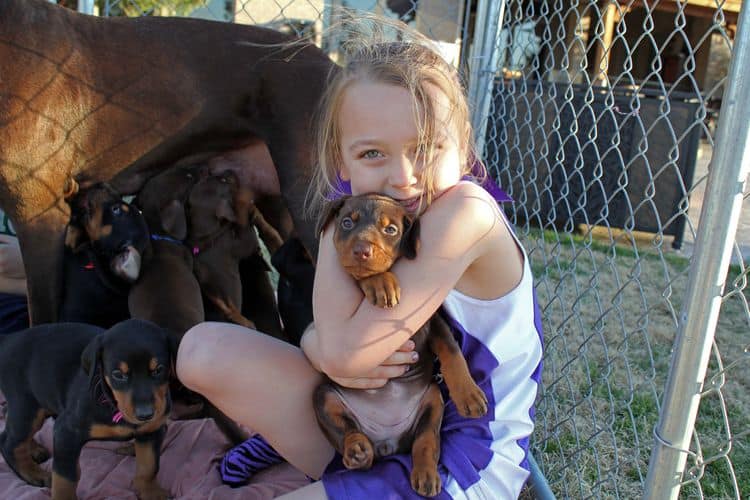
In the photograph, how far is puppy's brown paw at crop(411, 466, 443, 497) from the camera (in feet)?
6.24

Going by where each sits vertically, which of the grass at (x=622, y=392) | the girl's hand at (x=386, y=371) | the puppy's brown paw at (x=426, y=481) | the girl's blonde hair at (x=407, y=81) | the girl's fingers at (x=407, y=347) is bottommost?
the grass at (x=622, y=392)

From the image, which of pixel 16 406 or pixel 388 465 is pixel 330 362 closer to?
pixel 388 465

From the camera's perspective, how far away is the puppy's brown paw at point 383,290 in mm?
1856

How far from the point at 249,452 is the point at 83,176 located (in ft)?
5.11

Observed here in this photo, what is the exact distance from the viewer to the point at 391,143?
6.53 feet

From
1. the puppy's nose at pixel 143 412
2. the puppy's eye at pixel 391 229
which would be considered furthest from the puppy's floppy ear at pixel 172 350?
the puppy's eye at pixel 391 229

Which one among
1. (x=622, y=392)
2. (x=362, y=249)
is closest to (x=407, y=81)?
(x=362, y=249)

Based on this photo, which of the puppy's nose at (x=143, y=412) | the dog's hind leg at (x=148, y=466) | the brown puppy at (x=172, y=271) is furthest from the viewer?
the brown puppy at (x=172, y=271)

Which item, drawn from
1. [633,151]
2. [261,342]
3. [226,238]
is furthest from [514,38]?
[633,151]

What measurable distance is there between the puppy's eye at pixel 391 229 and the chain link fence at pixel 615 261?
0.76 meters

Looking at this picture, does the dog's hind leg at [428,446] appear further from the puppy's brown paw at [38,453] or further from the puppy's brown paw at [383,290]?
the puppy's brown paw at [38,453]

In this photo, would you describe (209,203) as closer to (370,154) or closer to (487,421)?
(370,154)

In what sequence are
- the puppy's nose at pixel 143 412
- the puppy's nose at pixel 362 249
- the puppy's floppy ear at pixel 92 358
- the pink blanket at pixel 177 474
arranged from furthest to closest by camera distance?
the pink blanket at pixel 177 474 < the puppy's floppy ear at pixel 92 358 < the puppy's nose at pixel 143 412 < the puppy's nose at pixel 362 249

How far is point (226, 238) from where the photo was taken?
3.91 metres
